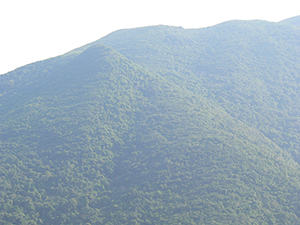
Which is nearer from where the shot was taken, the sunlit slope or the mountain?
the mountain

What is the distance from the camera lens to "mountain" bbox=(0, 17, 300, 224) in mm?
40906

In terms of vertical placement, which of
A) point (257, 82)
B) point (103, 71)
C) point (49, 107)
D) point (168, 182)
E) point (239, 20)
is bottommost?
point (168, 182)

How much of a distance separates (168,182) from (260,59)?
52.3m

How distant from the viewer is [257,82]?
2926 inches

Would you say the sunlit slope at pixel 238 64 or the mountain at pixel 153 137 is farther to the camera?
the sunlit slope at pixel 238 64

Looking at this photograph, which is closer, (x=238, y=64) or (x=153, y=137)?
(x=153, y=137)

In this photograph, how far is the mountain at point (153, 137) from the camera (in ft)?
134

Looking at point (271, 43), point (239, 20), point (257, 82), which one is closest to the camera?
point (257, 82)

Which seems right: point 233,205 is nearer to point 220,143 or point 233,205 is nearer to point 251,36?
point 220,143

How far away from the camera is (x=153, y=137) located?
176 ft

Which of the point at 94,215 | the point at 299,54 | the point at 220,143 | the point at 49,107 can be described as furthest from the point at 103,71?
the point at 299,54

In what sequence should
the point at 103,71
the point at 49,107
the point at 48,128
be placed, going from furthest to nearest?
the point at 103,71 < the point at 49,107 < the point at 48,128

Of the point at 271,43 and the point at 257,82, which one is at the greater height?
the point at 271,43

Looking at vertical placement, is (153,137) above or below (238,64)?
below
